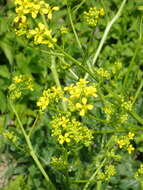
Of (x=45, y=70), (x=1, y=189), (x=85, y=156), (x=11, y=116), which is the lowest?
(x=1, y=189)

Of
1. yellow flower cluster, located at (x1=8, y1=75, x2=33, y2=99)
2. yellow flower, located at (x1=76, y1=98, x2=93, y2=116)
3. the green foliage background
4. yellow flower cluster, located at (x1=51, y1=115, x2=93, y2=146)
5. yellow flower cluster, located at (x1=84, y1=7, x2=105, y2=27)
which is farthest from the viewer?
the green foliage background

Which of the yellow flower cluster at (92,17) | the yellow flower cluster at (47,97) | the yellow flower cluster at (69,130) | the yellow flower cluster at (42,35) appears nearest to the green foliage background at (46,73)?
the yellow flower cluster at (92,17)

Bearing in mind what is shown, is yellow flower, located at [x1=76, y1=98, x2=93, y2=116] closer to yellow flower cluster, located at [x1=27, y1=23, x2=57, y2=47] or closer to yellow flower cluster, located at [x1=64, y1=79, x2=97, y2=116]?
yellow flower cluster, located at [x1=64, y1=79, x2=97, y2=116]

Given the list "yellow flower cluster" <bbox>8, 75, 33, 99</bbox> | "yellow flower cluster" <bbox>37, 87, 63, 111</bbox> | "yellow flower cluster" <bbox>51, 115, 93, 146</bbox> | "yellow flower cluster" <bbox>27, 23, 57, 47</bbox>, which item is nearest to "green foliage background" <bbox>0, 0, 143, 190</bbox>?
"yellow flower cluster" <bbox>8, 75, 33, 99</bbox>

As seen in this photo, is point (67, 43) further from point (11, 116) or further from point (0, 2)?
point (0, 2)

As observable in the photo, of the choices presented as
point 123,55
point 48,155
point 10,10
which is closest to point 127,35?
point 123,55

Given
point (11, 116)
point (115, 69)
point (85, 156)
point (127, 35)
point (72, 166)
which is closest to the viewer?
point (115, 69)

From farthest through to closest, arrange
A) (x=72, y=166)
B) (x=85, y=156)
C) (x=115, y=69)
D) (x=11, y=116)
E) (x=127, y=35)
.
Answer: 1. (x=127, y=35)
2. (x=11, y=116)
3. (x=85, y=156)
4. (x=72, y=166)
5. (x=115, y=69)

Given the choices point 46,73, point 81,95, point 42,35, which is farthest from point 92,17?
point 46,73

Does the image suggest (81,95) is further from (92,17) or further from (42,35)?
(92,17)

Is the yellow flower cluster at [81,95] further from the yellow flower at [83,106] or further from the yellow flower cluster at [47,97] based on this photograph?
the yellow flower cluster at [47,97]

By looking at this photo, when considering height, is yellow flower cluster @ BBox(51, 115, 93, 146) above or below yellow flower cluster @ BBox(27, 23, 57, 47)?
below
